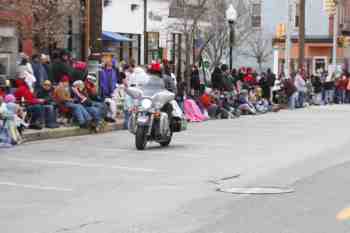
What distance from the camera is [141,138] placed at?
59.9 feet

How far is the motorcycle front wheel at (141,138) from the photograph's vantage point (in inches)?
714

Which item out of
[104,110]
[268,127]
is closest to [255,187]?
[104,110]

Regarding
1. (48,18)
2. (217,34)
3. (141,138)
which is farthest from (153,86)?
(217,34)

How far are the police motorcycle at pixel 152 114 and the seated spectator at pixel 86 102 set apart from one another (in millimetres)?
3729

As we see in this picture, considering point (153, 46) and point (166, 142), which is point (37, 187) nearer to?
point (166, 142)

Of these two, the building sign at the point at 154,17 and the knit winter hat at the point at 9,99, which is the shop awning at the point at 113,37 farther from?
the knit winter hat at the point at 9,99

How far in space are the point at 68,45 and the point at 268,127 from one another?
13688 millimetres

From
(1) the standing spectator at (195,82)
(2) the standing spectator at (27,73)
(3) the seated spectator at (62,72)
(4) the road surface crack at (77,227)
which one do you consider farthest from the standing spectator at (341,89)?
(4) the road surface crack at (77,227)

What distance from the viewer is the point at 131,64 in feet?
93.8

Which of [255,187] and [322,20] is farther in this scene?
[322,20]

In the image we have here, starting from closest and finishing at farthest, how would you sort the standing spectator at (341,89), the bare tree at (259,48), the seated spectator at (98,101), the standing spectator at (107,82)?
the seated spectator at (98,101)
the standing spectator at (107,82)
the standing spectator at (341,89)
the bare tree at (259,48)

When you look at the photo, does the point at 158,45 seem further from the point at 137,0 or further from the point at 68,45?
the point at 68,45

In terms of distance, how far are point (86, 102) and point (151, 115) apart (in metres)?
4.46

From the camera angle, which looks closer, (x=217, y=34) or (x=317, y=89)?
(x=317, y=89)
